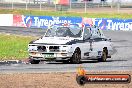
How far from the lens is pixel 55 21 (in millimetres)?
55594

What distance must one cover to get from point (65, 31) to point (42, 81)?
788 cm

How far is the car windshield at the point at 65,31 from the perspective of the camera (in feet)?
74.1

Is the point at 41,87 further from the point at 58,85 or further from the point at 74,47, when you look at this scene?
the point at 74,47

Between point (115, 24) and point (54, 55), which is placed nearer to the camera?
point (54, 55)

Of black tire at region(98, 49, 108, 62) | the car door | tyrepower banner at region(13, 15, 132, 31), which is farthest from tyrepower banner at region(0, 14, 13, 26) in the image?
the car door

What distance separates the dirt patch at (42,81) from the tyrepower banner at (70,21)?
3554 cm

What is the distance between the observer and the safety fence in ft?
172

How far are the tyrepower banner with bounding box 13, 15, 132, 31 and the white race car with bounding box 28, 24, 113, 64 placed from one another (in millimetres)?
28270

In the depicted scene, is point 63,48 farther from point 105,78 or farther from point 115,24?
point 115,24

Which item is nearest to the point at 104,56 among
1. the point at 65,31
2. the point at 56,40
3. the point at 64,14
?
the point at 65,31

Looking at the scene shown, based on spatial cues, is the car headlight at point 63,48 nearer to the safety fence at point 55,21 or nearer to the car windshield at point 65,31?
the car windshield at point 65,31

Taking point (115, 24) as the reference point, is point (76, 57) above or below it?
below

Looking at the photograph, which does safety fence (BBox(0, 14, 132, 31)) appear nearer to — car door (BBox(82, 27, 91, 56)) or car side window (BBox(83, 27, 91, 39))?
car side window (BBox(83, 27, 91, 39))

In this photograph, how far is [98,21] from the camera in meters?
53.4
